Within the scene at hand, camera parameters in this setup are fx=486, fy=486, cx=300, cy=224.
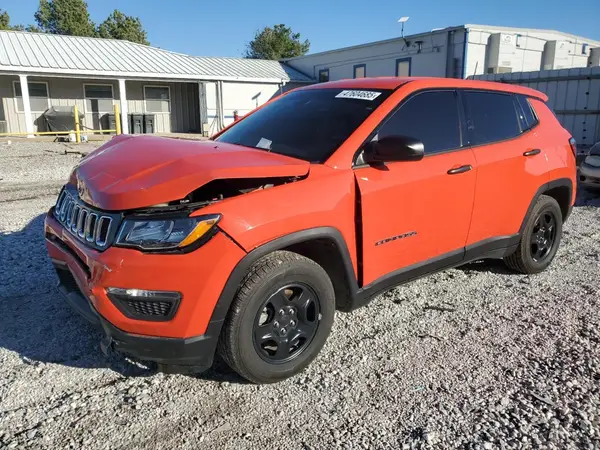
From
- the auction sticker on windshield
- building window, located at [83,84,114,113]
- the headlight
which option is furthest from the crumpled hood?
building window, located at [83,84,114,113]

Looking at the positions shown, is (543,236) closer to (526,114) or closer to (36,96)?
(526,114)

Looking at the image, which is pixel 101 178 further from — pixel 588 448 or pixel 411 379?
pixel 588 448

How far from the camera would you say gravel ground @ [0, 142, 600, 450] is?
2439 millimetres

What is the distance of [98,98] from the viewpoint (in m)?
23.7

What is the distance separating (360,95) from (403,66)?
20754 millimetres

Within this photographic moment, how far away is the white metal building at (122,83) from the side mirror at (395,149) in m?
20.9

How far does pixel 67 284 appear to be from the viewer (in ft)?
10.0

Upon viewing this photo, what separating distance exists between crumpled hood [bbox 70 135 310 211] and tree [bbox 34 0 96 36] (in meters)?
59.1

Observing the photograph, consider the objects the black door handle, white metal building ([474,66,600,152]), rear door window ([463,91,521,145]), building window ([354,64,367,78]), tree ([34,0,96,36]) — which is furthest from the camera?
tree ([34,0,96,36])

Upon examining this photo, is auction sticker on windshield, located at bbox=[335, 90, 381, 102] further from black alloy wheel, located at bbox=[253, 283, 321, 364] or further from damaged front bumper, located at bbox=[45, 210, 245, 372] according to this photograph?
damaged front bumper, located at bbox=[45, 210, 245, 372]

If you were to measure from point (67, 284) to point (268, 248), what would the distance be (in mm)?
1385

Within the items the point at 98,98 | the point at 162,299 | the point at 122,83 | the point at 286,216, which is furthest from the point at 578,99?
the point at 98,98

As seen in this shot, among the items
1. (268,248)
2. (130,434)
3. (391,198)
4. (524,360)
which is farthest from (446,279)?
(130,434)

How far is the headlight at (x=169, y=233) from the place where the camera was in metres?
2.44
